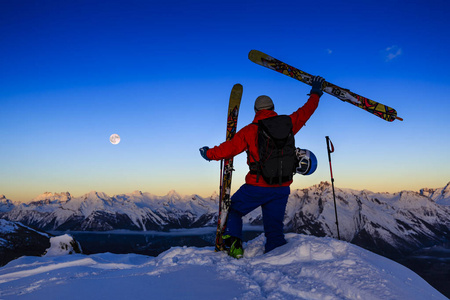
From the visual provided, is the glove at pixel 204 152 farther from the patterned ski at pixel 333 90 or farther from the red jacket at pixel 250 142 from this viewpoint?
the patterned ski at pixel 333 90

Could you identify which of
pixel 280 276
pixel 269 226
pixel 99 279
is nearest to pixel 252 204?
pixel 269 226

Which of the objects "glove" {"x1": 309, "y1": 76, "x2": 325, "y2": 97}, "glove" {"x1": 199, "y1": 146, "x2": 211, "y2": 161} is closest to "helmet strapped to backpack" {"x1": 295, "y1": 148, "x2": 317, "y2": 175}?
"glove" {"x1": 309, "y1": 76, "x2": 325, "y2": 97}

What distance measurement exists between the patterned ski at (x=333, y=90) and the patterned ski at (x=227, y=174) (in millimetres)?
1164

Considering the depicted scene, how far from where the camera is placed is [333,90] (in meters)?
7.93

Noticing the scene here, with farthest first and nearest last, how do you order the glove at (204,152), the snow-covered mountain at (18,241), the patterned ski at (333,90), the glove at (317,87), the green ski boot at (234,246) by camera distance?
the snow-covered mountain at (18,241) < the patterned ski at (333,90) < the glove at (317,87) < the glove at (204,152) < the green ski boot at (234,246)

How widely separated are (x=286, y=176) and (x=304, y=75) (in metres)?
3.86

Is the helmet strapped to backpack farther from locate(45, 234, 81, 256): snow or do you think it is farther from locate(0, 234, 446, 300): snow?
locate(45, 234, 81, 256): snow

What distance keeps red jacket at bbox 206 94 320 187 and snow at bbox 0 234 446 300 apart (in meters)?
1.81

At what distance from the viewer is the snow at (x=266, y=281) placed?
10.3 ft

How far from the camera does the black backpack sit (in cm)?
548

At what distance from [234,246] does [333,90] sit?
5.39 metres

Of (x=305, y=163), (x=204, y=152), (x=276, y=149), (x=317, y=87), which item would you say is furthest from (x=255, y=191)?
(x=317, y=87)

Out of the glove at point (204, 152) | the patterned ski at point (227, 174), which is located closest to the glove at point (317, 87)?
the patterned ski at point (227, 174)

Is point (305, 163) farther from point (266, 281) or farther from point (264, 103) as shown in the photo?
point (266, 281)
